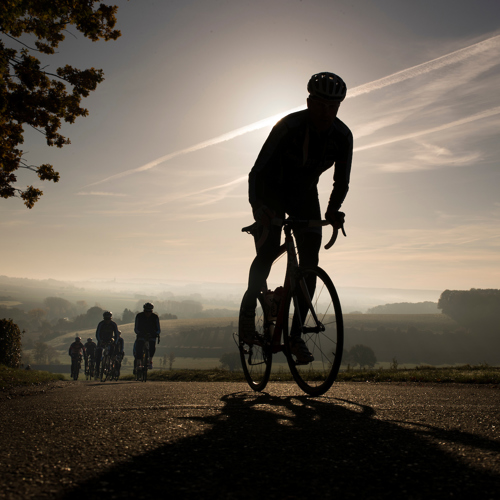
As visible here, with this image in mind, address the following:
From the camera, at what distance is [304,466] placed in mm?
1858

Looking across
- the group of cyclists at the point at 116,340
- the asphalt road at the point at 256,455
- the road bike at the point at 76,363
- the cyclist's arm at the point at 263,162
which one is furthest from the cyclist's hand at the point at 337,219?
the road bike at the point at 76,363

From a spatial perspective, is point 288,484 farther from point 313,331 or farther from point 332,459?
point 313,331

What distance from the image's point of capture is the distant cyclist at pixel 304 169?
4.17 m

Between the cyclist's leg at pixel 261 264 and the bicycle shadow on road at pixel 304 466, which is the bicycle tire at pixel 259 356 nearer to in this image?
the cyclist's leg at pixel 261 264

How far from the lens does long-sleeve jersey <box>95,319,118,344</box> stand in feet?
58.2

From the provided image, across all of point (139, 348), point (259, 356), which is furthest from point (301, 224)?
point (139, 348)

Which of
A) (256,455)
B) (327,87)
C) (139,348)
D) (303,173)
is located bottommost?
(139,348)

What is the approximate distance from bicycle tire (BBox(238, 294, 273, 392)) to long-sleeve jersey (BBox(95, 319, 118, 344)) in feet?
43.8

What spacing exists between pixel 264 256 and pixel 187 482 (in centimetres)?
334

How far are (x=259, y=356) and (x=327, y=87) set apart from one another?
336cm

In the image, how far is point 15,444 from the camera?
2332 millimetres

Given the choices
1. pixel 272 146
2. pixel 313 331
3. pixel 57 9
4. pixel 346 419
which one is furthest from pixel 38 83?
pixel 346 419

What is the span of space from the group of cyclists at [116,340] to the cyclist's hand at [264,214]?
1050cm

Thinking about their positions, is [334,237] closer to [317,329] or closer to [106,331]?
[317,329]
